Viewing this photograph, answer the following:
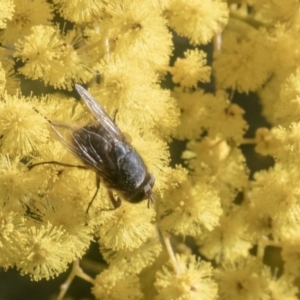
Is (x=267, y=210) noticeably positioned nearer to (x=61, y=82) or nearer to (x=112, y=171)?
(x=112, y=171)

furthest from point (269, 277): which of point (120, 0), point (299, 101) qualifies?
point (120, 0)

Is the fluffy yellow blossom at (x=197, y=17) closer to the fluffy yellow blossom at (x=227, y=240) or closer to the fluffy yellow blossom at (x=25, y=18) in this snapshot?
the fluffy yellow blossom at (x=25, y=18)

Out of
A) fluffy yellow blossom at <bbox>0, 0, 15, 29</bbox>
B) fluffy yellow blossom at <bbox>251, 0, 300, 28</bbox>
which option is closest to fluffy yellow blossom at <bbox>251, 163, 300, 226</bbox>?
fluffy yellow blossom at <bbox>251, 0, 300, 28</bbox>

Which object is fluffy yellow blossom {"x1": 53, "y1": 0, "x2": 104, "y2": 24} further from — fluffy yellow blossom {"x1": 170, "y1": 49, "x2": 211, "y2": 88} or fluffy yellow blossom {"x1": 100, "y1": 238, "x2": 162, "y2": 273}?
fluffy yellow blossom {"x1": 100, "y1": 238, "x2": 162, "y2": 273}

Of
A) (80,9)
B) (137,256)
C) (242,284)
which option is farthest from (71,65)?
(242,284)

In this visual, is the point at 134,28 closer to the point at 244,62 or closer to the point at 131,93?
the point at 131,93

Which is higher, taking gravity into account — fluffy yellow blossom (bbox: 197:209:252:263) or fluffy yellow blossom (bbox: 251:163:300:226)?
fluffy yellow blossom (bbox: 251:163:300:226)

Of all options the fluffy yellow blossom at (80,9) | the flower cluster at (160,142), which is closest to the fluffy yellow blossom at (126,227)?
the flower cluster at (160,142)
